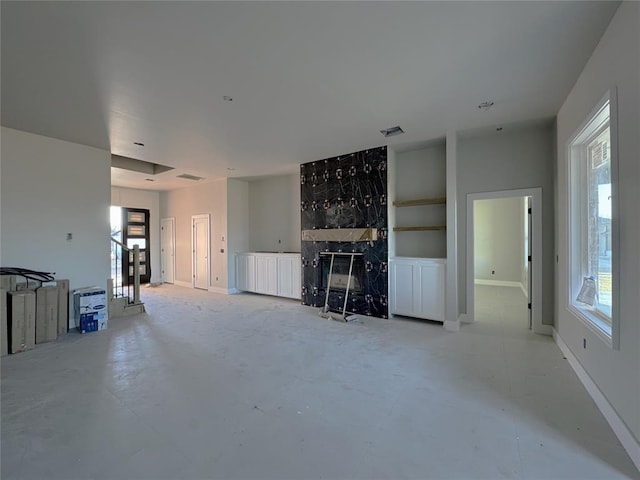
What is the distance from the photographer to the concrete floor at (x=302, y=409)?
179 cm

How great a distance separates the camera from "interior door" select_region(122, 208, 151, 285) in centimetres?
870

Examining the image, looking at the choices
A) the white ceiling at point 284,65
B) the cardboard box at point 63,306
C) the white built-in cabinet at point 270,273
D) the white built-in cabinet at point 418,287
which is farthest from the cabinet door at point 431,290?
the cardboard box at point 63,306

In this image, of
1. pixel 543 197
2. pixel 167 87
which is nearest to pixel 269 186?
pixel 167 87

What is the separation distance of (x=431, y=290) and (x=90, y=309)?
207 inches

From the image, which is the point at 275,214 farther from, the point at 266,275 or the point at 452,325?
the point at 452,325

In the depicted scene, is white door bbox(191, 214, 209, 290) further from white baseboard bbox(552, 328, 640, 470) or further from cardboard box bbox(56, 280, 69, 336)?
white baseboard bbox(552, 328, 640, 470)

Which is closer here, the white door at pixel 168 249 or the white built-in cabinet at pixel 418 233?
the white built-in cabinet at pixel 418 233

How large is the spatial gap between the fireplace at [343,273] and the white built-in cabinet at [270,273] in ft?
2.50

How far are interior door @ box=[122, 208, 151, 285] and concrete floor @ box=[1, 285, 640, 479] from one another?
202 inches

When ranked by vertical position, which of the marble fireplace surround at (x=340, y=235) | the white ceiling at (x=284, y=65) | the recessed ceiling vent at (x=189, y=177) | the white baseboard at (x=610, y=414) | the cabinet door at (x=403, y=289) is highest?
the recessed ceiling vent at (x=189, y=177)

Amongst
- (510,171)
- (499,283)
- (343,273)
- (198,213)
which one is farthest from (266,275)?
(499,283)

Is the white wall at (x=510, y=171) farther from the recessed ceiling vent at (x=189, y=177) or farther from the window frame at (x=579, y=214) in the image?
the recessed ceiling vent at (x=189, y=177)

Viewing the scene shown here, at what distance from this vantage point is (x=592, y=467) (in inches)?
69.8

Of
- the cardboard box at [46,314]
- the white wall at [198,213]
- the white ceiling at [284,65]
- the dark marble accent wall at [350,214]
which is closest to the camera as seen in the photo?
the white ceiling at [284,65]
